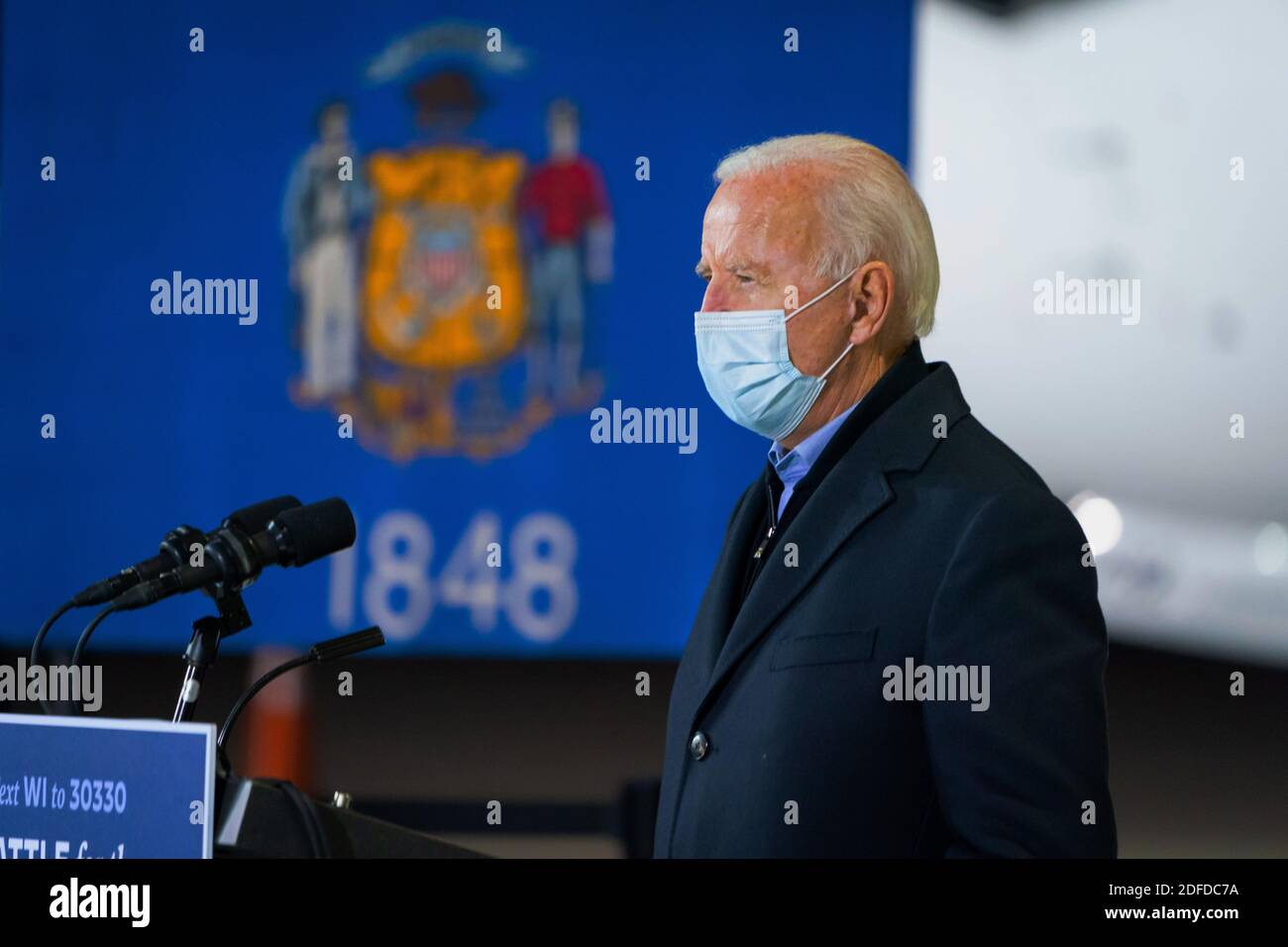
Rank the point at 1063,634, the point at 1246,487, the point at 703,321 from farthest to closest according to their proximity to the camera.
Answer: the point at 1246,487, the point at 703,321, the point at 1063,634

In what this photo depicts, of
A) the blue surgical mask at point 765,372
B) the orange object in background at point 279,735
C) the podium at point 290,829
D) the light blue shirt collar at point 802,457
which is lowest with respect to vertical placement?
the orange object in background at point 279,735

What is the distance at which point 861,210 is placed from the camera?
1.86 metres

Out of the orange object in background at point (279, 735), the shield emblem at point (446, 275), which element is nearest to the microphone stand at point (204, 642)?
the shield emblem at point (446, 275)

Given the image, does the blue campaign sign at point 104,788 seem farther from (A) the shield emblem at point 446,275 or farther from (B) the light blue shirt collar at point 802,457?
(A) the shield emblem at point 446,275

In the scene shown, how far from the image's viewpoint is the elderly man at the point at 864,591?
1.54 metres

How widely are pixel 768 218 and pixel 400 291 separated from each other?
2328mm

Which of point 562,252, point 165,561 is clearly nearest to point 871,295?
point 165,561

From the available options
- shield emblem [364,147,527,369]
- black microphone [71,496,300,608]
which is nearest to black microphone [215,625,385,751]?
black microphone [71,496,300,608]

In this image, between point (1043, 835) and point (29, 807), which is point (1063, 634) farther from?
point (29, 807)

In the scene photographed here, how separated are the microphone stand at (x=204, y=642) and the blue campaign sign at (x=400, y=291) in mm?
2380

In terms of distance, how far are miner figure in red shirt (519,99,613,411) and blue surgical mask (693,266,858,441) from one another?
6.77 feet

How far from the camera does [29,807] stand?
1431 millimetres
